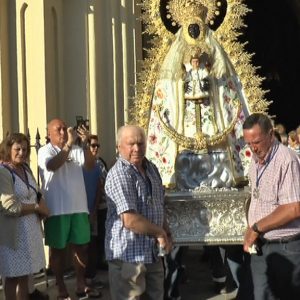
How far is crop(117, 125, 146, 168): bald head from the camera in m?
4.27

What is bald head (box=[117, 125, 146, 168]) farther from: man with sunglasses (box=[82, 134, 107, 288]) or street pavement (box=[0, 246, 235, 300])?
street pavement (box=[0, 246, 235, 300])

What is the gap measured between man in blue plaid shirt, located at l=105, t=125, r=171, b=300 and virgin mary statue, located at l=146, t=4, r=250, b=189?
2.26m

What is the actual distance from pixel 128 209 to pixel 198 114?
2.65 m

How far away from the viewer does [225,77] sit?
21.7ft

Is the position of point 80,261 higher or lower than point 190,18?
lower

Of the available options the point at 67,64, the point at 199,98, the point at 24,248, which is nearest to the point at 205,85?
the point at 199,98

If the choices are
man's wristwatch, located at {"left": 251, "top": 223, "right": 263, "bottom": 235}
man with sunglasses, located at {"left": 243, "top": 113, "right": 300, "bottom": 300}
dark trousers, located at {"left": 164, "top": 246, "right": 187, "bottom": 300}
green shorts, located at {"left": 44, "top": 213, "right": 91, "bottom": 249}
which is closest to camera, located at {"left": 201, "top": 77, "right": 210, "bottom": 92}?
dark trousers, located at {"left": 164, "top": 246, "right": 187, "bottom": 300}

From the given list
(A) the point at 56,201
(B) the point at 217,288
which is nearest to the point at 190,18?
(A) the point at 56,201

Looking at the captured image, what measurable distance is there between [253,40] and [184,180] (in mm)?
7618

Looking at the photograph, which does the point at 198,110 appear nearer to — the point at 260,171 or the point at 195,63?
the point at 195,63

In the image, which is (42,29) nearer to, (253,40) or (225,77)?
(225,77)

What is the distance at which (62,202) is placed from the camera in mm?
6180

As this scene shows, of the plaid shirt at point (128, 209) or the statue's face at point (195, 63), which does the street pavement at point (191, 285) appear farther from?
the plaid shirt at point (128, 209)

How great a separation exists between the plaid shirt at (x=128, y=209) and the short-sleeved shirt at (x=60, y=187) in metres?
1.90
